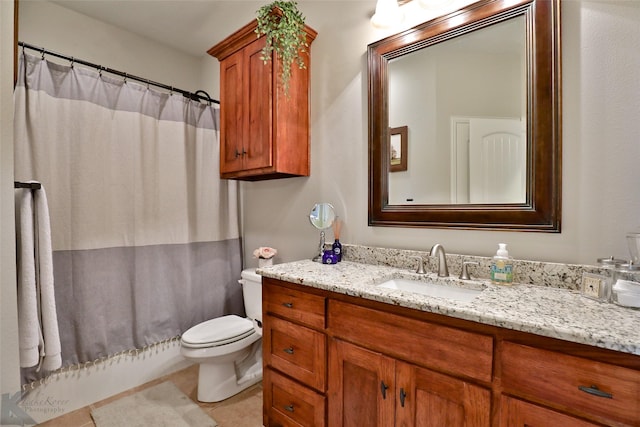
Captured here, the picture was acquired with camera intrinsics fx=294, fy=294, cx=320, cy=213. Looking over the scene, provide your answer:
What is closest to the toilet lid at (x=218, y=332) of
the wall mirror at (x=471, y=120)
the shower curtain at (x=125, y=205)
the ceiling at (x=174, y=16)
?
the shower curtain at (x=125, y=205)

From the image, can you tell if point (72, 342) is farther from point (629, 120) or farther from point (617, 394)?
point (629, 120)

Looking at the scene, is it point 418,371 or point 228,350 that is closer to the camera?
point 418,371

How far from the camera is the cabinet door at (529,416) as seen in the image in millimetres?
754

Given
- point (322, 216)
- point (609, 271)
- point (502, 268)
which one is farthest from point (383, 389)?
point (322, 216)

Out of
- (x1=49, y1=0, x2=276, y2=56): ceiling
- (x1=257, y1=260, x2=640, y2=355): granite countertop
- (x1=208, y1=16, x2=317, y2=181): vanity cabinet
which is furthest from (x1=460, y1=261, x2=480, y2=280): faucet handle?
(x1=49, y1=0, x2=276, y2=56): ceiling

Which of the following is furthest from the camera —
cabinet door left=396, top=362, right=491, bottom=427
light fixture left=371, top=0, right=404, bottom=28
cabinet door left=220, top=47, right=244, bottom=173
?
cabinet door left=220, top=47, right=244, bottom=173

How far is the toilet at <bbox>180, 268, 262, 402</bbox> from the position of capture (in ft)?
5.86

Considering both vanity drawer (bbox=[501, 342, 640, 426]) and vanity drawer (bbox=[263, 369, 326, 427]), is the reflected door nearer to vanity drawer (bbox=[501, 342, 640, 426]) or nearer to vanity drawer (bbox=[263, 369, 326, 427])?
vanity drawer (bbox=[501, 342, 640, 426])

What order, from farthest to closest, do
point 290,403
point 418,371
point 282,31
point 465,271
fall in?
point 282,31, point 290,403, point 465,271, point 418,371

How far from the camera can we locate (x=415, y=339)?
3.30 feet

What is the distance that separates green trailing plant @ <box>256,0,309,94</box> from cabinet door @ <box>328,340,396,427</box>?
4.90ft

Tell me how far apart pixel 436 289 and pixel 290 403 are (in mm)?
870

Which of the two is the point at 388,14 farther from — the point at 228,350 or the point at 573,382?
the point at 228,350

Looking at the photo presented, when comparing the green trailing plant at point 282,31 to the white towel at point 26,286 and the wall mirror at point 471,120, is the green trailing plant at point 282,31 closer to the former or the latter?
the wall mirror at point 471,120
